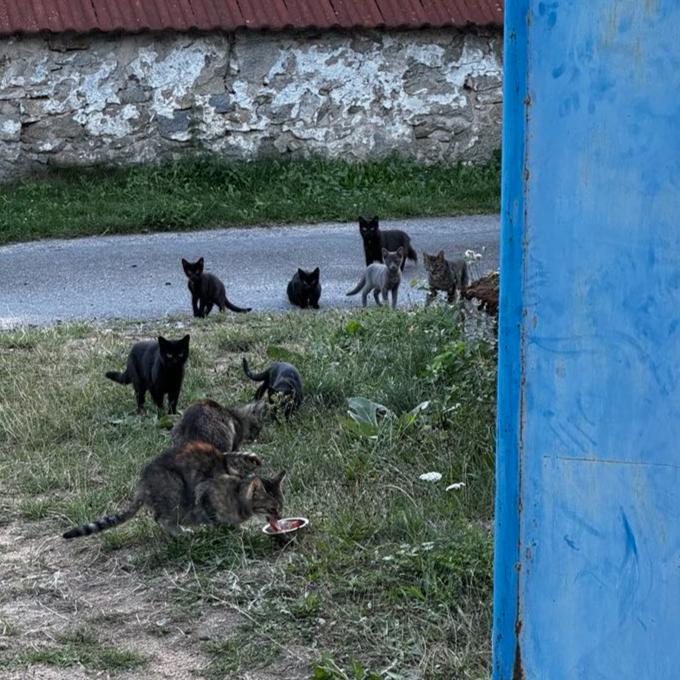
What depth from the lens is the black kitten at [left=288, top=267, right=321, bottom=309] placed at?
34.9ft

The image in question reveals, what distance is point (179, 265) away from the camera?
12.2m

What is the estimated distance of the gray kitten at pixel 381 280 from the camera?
10805 mm

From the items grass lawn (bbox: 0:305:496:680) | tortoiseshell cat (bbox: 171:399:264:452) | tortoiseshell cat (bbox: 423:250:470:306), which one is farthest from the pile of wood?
tortoiseshell cat (bbox: 423:250:470:306)

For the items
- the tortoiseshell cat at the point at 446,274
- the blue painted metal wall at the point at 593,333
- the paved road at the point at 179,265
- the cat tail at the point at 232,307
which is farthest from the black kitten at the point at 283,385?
the blue painted metal wall at the point at 593,333

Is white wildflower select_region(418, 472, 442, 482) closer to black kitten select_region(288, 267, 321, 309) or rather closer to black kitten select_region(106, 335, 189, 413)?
black kitten select_region(106, 335, 189, 413)

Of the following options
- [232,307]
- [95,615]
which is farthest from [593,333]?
[232,307]

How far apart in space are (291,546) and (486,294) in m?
2.19

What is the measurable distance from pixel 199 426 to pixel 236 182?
9.08 metres

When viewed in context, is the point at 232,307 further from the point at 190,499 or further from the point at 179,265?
the point at 190,499

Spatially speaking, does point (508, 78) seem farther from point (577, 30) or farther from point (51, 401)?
point (51, 401)

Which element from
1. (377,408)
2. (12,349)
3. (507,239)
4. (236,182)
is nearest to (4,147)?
(236,182)

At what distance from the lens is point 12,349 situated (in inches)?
339

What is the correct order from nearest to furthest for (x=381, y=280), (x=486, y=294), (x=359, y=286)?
(x=486, y=294)
(x=381, y=280)
(x=359, y=286)

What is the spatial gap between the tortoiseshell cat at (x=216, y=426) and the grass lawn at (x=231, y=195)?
7.47 metres
